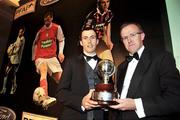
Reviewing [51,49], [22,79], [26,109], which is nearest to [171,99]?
[51,49]

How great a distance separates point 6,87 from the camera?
2.46 metres

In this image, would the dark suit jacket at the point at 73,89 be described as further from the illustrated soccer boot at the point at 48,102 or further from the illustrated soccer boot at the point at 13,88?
the illustrated soccer boot at the point at 13,88

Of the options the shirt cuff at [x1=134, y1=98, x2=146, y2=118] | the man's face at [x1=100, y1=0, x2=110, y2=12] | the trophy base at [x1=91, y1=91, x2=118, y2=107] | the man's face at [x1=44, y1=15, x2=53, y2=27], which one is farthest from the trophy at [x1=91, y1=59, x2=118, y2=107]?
the man's face at [x1=44, y1=15, x2=53, y2=27]

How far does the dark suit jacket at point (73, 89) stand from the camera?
162 centimetres

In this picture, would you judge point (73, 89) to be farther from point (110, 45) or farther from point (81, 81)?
point (110, 45)

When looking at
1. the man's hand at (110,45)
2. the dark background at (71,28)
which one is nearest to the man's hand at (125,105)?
the dark background at (71,28)

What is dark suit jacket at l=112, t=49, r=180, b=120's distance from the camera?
4.15 ft

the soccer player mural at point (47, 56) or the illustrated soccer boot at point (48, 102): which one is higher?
the soccer player mural at point (47, 56)

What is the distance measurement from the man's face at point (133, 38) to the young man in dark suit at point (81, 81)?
0.94 ft

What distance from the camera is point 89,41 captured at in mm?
1789

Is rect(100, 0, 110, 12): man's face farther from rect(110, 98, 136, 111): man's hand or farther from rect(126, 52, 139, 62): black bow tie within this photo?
rect(110, 98, 136, 111): man's hand

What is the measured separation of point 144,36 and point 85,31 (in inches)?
20.7

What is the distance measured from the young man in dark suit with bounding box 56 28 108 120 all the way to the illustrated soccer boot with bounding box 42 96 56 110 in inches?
3.3

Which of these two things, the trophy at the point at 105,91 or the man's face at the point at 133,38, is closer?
the trophy at the point at 105,91
